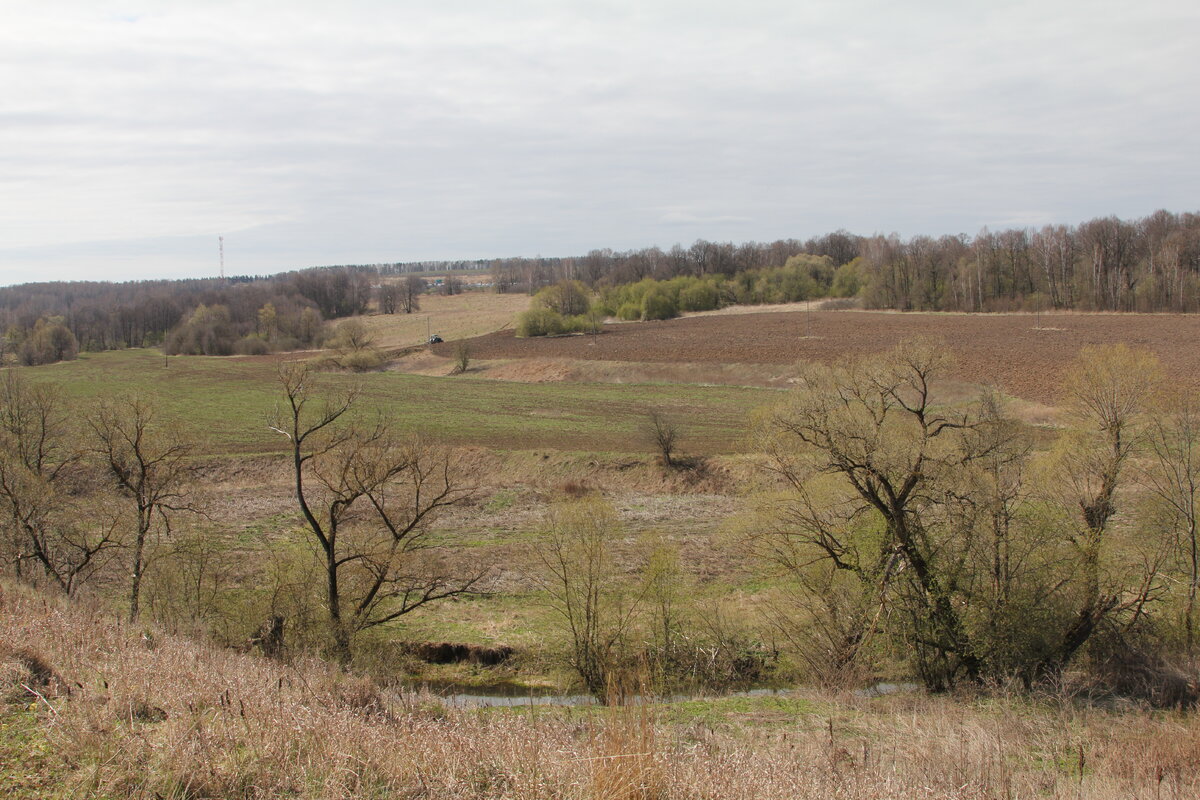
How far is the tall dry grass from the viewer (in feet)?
20.3

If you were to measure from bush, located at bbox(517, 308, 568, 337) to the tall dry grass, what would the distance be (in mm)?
95121

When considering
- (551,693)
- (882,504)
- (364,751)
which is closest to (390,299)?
(551,693)

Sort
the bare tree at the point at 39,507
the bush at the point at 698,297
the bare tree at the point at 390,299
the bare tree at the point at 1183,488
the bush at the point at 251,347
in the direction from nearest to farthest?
the bare tree at the point at 1183,488 < the bare tree at the point at 39,507 < the bush at the point at 251,347 < the bush at the point at 698,297 < the bare tree at the point at 390,299

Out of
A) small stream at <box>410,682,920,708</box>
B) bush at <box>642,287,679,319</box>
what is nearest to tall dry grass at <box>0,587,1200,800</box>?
small stream at <box>410,682,920,708</box>

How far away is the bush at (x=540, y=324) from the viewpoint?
4149 inches

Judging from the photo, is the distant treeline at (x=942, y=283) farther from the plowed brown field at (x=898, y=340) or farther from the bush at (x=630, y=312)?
the plowed brown field at (x=898, y=340)

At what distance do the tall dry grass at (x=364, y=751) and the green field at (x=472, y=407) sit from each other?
25.2 meters

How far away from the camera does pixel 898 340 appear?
72125 millimetres

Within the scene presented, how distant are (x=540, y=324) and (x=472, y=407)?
48.2 m

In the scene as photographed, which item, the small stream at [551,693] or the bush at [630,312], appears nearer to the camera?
the small stream at [551,693]

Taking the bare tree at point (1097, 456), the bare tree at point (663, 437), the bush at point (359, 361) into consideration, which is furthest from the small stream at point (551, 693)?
the bush at point (359, 361)

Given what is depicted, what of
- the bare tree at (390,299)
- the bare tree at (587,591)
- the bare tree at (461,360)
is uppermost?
the bare tree at (390,299)

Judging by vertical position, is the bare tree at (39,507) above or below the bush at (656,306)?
below

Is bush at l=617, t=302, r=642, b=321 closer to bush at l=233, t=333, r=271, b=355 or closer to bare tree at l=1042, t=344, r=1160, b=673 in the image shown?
bush at l=233, t=333, r=271, b=355
